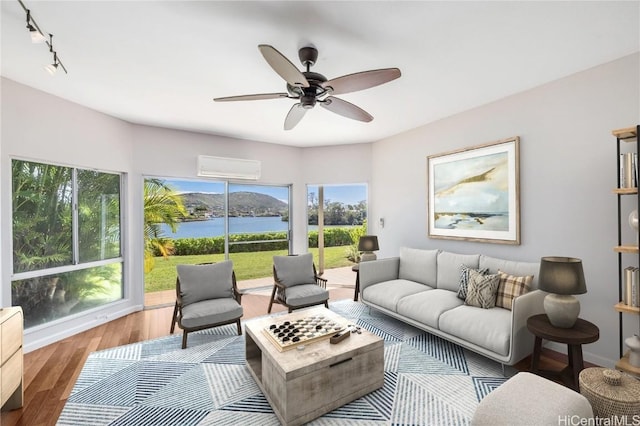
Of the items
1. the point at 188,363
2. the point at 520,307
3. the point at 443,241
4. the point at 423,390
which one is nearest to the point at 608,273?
the point at 520,307

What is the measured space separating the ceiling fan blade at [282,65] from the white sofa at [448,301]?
101 inches

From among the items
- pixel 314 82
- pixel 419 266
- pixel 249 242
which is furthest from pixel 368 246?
pixel 314 82

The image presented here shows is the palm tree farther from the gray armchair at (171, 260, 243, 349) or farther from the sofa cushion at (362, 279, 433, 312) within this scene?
the sofa cushion at (362, 279, 433, 312)

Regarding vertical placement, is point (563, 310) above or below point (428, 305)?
above

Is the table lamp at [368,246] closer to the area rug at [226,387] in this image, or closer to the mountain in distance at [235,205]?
the area rug at [226,387]

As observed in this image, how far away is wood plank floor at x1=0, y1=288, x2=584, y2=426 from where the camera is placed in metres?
2.11

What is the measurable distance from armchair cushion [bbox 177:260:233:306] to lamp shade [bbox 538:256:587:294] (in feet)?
10.9

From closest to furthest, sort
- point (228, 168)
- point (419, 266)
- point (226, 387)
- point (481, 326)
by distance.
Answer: point (226, 387)
point (481, 326)
point (419, 266)
point (228, 168)

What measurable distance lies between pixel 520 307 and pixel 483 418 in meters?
1.32

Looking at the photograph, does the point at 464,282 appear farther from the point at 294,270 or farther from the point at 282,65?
the point at 282,65

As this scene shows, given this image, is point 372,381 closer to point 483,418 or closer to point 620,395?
point 483,418

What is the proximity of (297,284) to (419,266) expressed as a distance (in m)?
1.77

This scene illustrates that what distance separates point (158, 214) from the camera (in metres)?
4.70

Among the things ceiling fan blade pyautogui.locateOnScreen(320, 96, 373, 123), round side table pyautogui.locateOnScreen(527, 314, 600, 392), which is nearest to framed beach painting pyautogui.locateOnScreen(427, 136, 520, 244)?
round side table pyautogui.locateOnScreen(527, 314, 600, 392)
